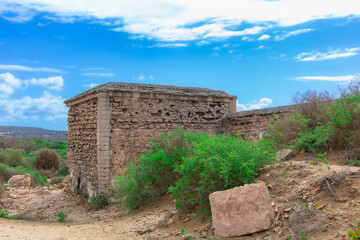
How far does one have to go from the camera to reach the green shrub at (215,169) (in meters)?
5.32

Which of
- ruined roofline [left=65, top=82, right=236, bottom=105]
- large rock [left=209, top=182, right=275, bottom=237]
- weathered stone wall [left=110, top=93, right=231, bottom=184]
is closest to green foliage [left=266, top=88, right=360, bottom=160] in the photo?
large rock [left=209, top=182, right=275, bottom=237]

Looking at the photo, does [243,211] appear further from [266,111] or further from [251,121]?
[251,121]

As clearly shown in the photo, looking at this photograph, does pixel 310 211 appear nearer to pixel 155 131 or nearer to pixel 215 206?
pixel 215 206

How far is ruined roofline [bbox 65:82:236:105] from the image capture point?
10422 mm

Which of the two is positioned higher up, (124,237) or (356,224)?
(356,224)

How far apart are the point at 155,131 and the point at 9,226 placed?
4.87 m

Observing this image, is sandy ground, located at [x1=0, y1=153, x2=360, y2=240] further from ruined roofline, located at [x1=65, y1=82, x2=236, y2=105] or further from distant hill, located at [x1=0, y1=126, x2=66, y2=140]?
distant hill, located at [x1=0, y1=126, x2=66, y2=140]

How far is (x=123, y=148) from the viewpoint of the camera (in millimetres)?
10375

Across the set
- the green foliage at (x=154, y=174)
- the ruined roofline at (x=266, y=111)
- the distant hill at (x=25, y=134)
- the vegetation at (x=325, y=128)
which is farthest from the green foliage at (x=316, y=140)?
the distant hill at (x=25, y=134)

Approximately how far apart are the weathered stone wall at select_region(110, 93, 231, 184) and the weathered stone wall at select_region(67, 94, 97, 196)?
0.76m

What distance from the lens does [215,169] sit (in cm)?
523

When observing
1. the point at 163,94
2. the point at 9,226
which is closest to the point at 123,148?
the point at 163,94

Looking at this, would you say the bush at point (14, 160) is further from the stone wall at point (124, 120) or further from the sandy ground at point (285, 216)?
the sandy ground at point (285, 216)

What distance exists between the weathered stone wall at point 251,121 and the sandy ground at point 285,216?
363 cm
